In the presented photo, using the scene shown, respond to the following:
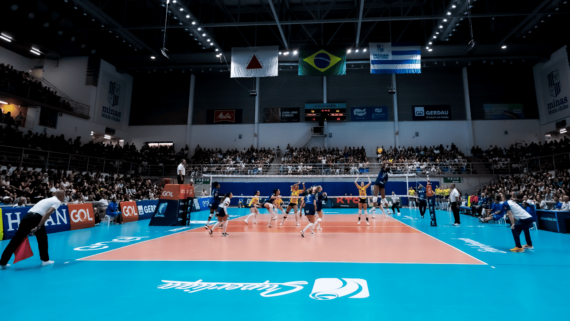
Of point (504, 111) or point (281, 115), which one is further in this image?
point (281, 115)

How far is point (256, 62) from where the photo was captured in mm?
19484

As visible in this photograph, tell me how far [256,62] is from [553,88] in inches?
1243

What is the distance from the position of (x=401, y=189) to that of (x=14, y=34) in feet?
128

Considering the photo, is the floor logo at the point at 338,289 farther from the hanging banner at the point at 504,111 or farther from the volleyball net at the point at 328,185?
the hanging banner at the point at 504,111

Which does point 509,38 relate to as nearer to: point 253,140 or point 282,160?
point 282,160

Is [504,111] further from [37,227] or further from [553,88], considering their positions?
[37,227]

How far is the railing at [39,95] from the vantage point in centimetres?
2225

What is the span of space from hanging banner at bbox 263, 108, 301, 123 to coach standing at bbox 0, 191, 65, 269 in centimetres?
3023

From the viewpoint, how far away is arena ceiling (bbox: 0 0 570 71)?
2300 centimetres

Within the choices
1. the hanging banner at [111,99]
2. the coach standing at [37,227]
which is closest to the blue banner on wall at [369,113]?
the hanging banner at [111,99]

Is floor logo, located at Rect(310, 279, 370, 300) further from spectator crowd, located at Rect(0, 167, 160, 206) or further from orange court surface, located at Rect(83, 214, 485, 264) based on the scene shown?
spectator crowd, located at Rect(0, 167, 160, 206)

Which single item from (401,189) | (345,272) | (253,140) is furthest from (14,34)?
(401,189)

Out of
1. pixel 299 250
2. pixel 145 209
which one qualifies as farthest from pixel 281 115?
pixel 299 250

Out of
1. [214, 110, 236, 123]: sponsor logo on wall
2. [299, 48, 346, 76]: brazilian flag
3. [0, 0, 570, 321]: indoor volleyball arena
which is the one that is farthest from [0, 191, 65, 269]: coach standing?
[214, 110, 236, 123]: sponsor logo on wall
